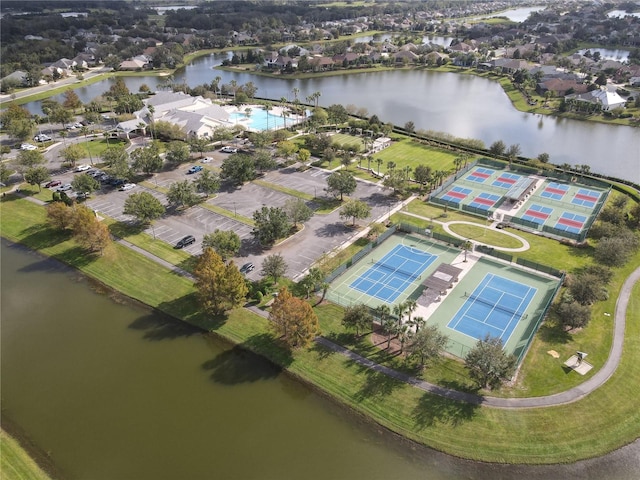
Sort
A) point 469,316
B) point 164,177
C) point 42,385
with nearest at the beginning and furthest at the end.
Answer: point 42,385 → point 469,316 → point 164,177

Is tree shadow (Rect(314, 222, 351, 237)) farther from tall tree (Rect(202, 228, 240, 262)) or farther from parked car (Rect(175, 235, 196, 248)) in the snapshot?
parked car (Rect(175, 235, 196, 248))

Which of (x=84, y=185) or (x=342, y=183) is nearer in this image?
(x=342, y=183)

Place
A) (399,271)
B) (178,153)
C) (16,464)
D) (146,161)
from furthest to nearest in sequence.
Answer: (178,153)
(146,161)
(399,271)
(16,464)

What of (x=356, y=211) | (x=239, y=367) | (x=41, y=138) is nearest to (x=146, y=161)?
(x=41, y=138)

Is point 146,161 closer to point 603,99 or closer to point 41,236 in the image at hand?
point 41,236

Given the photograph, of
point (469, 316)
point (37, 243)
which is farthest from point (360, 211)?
point (37, 243)

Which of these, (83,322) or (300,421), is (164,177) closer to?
(83,322)
